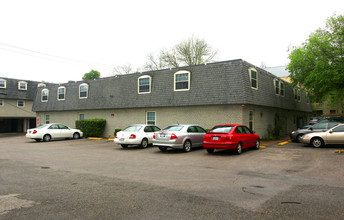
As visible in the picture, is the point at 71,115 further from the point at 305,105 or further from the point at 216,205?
the point at 305,105

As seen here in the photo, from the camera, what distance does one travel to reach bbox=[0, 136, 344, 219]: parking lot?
15.5 ft

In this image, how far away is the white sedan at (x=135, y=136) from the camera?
15211 millimetres

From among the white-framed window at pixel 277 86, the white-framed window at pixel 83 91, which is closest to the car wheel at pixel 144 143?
the white-framed window at pixel 83 91

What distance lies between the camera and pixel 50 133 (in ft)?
71.3

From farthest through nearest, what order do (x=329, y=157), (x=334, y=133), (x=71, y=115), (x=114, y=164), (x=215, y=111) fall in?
(x=71, y=115) < (x=215, y=111) < (x=334, y=133) < (x=329, y=157) < (x=114, y=164)

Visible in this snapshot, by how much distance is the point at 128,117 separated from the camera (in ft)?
75.2

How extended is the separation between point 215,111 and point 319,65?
957 centimetres

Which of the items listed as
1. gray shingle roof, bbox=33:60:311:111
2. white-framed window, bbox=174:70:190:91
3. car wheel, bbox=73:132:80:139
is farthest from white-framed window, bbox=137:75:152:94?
car wheel, bbox=73:132:80:139

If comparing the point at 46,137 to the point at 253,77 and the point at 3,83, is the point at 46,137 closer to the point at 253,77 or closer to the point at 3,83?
the point at 253,77

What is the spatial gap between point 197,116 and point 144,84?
19.0ft

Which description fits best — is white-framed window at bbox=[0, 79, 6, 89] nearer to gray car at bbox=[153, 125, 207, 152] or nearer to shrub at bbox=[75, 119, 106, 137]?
shrub at bbox=[75, 119, 106, 137]

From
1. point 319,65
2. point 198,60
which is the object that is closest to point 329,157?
point 319,65

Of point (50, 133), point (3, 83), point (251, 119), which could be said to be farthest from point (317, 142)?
point (3, 83)

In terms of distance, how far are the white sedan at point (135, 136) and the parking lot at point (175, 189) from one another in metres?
4.87
